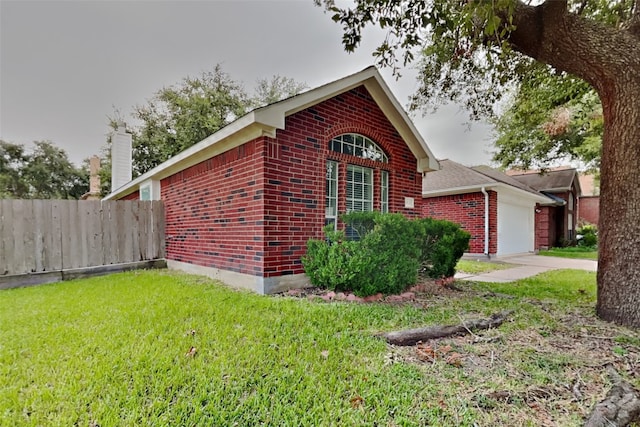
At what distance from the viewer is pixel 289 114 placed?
17.4 feet

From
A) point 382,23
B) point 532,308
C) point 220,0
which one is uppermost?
point 220,0

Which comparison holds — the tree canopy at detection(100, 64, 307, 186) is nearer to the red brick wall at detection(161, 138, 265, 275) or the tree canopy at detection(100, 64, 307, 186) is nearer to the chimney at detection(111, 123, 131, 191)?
the chimney at detection(111, 123, 131, 191)

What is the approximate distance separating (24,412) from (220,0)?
10940 millimetres

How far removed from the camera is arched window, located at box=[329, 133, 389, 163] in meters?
6.13

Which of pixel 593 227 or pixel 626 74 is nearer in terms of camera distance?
pixel 626 74

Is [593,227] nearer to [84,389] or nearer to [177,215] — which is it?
[177,215]

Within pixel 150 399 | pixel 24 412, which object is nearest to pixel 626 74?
pixel 150 399

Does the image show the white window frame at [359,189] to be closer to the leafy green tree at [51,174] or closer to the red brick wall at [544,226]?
the red brick wall at [544,226]

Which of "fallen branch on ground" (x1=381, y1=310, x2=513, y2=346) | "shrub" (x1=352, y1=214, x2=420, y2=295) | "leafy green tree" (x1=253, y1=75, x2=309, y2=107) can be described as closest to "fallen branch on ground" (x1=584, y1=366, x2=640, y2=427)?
"fallen branch on ground" (x1=381, y1=310, x2=513, y2=346)

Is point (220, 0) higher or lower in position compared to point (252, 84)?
lower

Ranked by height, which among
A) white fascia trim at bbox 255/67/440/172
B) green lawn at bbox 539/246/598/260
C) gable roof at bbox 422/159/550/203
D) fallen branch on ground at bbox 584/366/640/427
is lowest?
green lawn at bbox 539/246/598/260

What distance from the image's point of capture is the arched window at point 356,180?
600 centimetres

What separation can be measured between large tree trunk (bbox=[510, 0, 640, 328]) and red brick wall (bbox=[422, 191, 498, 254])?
25.6 feet

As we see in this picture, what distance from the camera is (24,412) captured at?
73.7 inches
